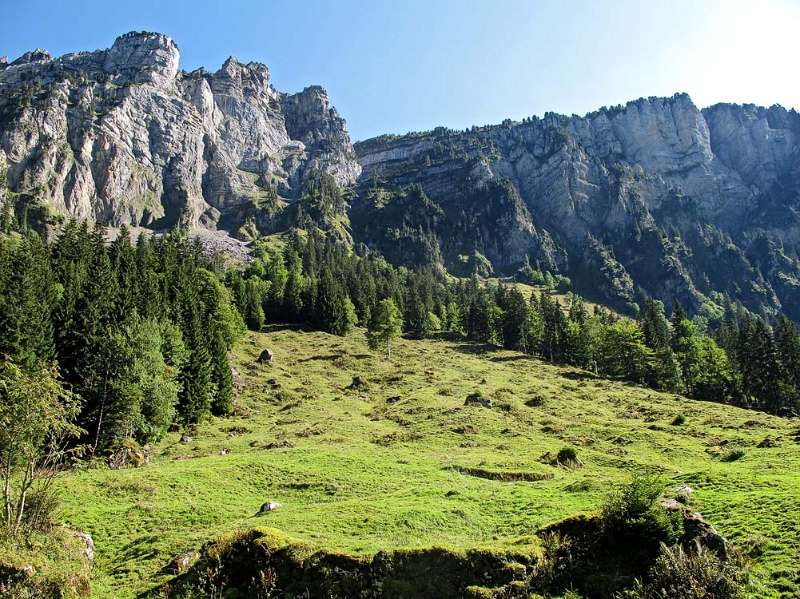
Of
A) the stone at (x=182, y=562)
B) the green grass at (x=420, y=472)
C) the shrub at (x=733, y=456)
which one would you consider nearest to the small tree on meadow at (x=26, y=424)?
Answer: the green grass at (x=420, y=472)

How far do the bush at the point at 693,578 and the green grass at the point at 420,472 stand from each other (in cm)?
98

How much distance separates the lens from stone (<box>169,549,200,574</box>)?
19427 millimetres

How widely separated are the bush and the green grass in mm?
976

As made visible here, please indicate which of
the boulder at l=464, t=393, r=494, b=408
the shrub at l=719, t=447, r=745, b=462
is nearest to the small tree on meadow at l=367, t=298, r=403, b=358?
the boulder at l=464, t=393, r=494, b=408

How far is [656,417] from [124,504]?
2429 inches

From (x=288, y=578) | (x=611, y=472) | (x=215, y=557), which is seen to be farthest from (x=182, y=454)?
(x=611, y=472)

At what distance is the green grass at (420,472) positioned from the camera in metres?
Answer: 19.7

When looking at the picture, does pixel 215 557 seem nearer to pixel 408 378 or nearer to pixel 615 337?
pixel 408 378

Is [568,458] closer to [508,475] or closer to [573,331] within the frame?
[508,475]

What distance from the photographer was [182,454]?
45250mm

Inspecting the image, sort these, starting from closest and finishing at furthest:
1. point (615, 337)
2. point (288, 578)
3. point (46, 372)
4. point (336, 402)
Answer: point (288, 578)
point (46, 372)
point (336, 402)
point (615, 337)

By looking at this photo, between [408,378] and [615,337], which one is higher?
[615,337]

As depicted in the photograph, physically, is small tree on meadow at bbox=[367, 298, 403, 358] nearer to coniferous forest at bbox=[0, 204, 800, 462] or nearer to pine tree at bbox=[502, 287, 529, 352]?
coniferous forest at bbox=[0, 204, 800, 462]

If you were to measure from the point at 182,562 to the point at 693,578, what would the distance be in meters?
18.3
